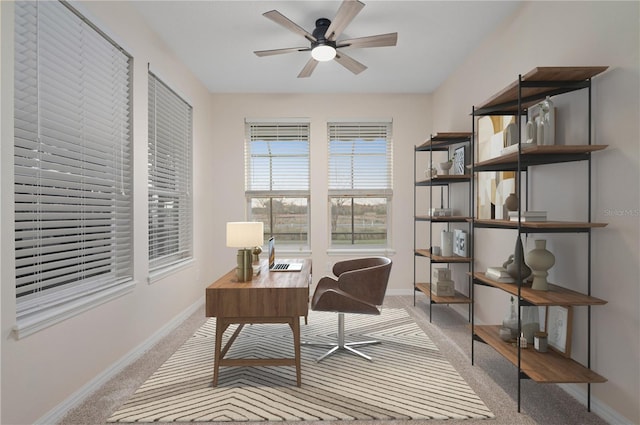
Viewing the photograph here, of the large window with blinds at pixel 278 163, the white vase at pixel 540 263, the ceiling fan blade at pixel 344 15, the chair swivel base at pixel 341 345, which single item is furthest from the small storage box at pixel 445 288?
the ceiling fan blade at pixel 344 15

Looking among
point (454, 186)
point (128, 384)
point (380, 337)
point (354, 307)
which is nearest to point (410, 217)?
point (454, 186)

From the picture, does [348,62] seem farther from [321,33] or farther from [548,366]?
[548,366]

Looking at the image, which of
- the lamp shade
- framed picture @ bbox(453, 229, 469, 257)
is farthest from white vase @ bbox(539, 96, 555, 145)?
the lamp shade

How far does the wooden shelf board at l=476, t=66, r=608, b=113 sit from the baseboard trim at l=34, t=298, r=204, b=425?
10.8ft

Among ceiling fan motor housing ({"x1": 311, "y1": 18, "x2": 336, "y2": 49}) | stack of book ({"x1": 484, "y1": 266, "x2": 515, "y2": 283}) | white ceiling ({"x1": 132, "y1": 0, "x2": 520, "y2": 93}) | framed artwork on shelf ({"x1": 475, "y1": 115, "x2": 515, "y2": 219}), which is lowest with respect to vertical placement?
stack of book ({"x1": 484, "y1": 266, "x2": 515, "y2": 283})

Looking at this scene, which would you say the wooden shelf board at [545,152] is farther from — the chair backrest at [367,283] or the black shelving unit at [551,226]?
the chair backrest at [367,283]

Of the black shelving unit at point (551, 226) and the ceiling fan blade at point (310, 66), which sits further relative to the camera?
the ceiling fan blade at point (310, 66)

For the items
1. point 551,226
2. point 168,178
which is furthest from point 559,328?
point 168,178

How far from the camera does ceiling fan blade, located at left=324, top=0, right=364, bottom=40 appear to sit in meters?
2.34

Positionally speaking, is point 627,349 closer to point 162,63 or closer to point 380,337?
point 380,337

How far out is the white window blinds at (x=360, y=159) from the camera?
5113 mm

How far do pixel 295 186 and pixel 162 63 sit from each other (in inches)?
91.3

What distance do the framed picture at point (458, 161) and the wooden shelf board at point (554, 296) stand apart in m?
1.91

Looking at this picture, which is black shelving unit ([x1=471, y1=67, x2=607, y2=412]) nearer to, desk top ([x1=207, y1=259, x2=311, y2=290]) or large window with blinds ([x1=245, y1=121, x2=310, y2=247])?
desk top ([x1=207, y1=259, x2=311, y2=290])
